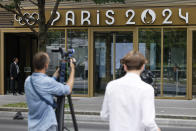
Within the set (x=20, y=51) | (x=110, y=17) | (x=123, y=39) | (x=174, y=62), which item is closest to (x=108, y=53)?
(x=123, y=39)

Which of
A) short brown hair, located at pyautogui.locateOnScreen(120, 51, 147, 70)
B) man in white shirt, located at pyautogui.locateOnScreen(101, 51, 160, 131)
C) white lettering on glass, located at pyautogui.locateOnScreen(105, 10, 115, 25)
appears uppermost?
white lettering on glass, located at pyautogui.locateOnScreen(105, 10, 115, 25)

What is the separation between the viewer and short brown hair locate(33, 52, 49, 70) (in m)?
3.86

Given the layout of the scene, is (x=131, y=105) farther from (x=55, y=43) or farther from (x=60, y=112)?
(x=55, y=43)

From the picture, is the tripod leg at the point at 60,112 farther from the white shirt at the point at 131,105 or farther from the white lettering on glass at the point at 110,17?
the white lettering on glass at the point at 110,17

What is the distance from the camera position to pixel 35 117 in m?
3.92

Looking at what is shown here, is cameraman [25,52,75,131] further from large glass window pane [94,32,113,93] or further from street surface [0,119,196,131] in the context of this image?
large glass window pane [94,32,113,93]

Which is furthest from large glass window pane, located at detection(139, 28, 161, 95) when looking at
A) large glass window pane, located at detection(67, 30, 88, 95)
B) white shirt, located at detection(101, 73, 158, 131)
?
white shirt, located at detection(101, 73, 158, 131)

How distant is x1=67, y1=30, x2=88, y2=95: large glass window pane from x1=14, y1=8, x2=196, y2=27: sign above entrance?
1.67 feet

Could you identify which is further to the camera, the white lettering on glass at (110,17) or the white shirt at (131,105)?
the white lettering on glass at (110,17)

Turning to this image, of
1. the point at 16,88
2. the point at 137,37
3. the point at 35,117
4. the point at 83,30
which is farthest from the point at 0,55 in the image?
the point at 35,117

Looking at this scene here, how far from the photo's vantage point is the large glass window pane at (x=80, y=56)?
1691 centimetres

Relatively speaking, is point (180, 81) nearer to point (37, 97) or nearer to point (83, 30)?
point (83, 30)

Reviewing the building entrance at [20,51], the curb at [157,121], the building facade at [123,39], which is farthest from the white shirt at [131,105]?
the building entrance at [20,51]

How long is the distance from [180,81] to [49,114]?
12722 millimetres
